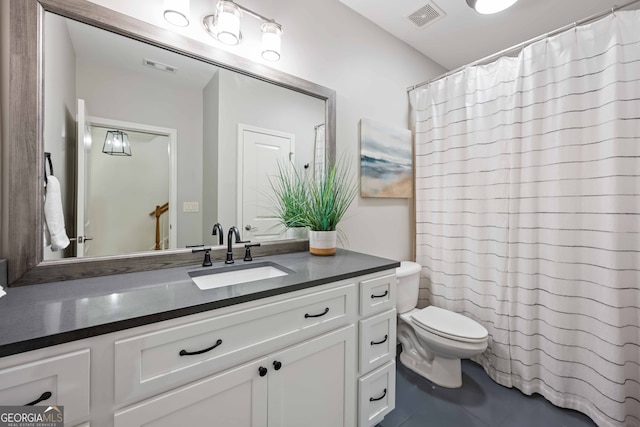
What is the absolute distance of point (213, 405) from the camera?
2.73 ft

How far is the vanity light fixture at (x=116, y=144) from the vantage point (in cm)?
114

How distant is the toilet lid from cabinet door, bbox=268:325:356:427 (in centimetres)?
71

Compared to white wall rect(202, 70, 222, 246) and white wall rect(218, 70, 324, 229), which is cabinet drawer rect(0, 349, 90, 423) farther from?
white wall rect(218, 70, 324, 229)

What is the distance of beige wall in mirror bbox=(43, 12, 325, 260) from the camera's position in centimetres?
106

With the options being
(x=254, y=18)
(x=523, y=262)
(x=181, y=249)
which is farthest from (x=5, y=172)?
(x=523, y=262)

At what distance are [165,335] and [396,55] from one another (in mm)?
2444

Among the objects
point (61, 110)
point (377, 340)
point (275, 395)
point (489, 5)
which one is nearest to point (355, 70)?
point (489, 5)

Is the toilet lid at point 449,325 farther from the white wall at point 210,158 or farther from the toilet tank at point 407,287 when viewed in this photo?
the white wall at point 210,158

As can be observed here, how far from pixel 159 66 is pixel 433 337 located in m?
2.10

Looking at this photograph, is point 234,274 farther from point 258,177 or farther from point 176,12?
point 176,12

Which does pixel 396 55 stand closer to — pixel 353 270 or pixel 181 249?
pixel 353 270

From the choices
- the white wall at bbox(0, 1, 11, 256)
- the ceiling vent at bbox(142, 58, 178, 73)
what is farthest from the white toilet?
the white wall at bbox(0, 1, 11, 256)

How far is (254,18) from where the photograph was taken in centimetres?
147

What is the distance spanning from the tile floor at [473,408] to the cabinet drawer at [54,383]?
4.53ft
